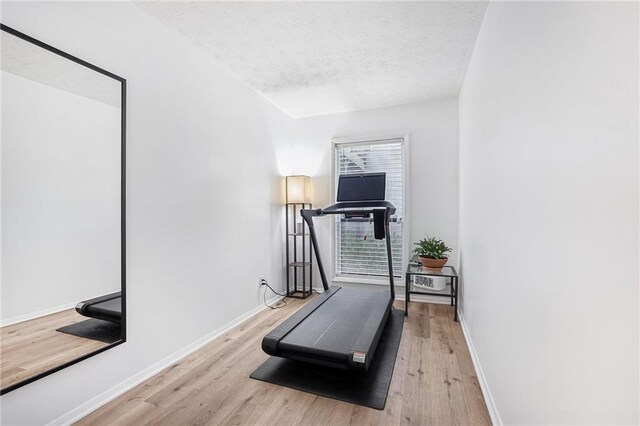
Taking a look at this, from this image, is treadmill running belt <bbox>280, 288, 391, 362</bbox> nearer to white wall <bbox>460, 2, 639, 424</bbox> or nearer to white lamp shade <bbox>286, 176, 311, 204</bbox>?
white wall <bbox>460, 2, 639, 424</bbox>

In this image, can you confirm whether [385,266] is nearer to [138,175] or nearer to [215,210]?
[215,210]

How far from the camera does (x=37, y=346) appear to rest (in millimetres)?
1558

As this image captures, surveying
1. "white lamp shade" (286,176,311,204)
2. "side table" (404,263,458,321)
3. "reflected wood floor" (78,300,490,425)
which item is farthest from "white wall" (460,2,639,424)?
"white lamp shade" (286,176,311,204)

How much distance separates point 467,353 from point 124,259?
8.76 ft

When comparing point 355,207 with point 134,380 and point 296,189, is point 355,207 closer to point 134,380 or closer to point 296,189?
point 296,189

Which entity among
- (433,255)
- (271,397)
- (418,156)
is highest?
(418,156)

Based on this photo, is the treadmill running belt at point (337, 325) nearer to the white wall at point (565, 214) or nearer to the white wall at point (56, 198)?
the white wall at point (565, 214)

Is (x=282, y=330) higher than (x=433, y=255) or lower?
lower

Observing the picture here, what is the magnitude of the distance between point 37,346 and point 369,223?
3.43 m

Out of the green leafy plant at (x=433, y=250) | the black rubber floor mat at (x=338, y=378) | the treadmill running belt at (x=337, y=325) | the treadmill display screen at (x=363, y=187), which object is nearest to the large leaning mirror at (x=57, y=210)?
the black rubber floor mat at (x=338, y=378)

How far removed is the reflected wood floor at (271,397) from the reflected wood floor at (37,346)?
408 mm

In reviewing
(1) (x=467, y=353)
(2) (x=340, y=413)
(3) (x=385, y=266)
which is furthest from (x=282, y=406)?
(3) (x=385, y=266)

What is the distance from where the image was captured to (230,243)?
10.1 ft

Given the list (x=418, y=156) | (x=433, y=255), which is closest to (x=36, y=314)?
(x=433, y=255)
